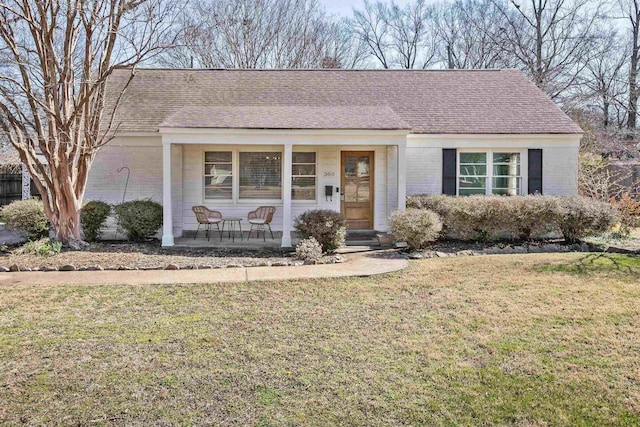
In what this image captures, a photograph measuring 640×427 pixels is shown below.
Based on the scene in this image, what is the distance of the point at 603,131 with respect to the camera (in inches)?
966

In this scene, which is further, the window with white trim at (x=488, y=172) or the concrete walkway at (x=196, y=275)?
the window with white trim at (x=488, y=172)

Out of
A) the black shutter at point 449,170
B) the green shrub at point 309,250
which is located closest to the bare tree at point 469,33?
the black shutter at point 449,170

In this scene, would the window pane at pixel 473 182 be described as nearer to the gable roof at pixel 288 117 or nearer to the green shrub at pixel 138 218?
the gable roof at pixel 288 117

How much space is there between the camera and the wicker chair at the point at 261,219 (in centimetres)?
1192

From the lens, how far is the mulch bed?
8812mm

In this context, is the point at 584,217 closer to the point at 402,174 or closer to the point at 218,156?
the point at 402,174

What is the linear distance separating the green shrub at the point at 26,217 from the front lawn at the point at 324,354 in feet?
15.8

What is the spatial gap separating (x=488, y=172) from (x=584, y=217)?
281cm

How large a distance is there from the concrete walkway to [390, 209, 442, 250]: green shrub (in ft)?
4.68

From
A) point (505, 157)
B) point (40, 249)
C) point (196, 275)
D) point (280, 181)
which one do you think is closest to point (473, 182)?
point (505, 157)

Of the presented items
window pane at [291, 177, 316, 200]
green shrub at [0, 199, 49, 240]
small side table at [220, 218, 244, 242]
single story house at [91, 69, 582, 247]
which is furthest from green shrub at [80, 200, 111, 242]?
window pane at [291, 177, 316, 200]

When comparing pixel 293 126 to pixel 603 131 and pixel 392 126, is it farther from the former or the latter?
pixel 603 131

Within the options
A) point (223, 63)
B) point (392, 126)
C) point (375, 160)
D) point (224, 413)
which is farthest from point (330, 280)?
point (223, 63)

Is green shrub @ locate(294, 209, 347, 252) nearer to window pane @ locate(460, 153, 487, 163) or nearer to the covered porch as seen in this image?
the covered porch
